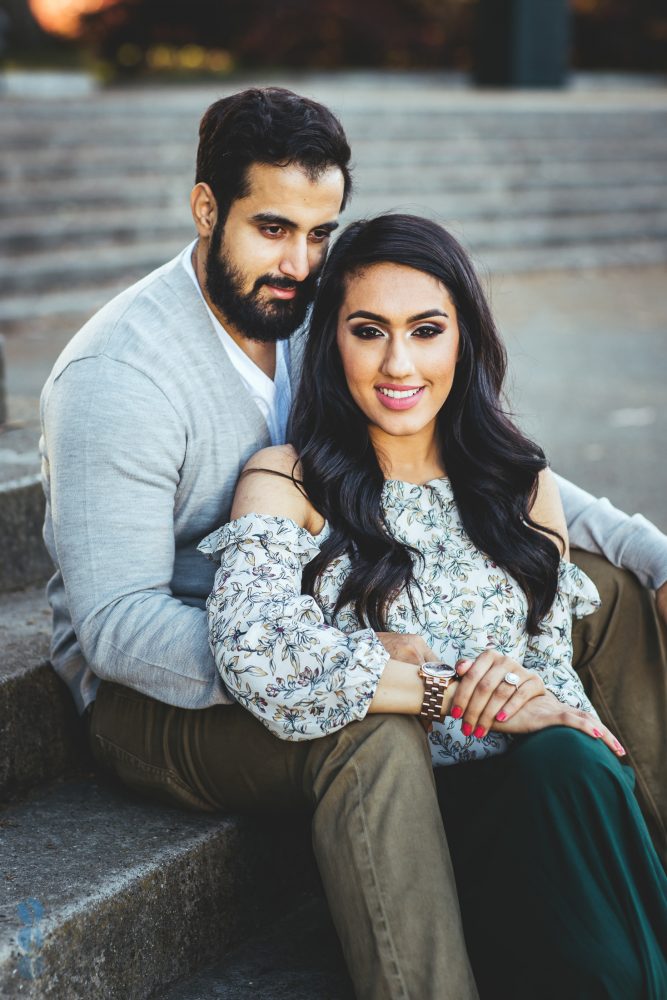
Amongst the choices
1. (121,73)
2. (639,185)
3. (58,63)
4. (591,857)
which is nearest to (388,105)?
(639,185)

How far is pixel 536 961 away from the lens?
2.18 m

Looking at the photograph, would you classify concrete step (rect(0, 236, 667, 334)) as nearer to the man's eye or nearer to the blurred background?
the blurred background

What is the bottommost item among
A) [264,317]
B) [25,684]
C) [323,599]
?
[25,684]

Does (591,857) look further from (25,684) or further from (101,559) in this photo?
(25,684)

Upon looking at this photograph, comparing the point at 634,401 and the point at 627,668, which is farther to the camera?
the point at 634,401

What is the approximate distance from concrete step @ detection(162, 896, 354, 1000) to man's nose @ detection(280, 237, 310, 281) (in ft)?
4.72

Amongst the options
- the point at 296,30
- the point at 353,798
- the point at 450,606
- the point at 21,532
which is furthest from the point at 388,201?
the point at 296,30

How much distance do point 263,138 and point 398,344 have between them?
576 mm

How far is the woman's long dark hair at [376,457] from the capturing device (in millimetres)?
2576

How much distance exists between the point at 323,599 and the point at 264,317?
27.3 inches

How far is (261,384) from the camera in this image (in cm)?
283

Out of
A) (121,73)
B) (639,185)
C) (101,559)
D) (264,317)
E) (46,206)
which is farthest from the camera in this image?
(121,73)

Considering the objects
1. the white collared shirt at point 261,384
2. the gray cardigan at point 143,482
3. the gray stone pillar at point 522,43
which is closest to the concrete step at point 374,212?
the white collared shirt at point 261,384

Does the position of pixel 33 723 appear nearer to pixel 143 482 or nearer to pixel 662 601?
pixel 143 482
